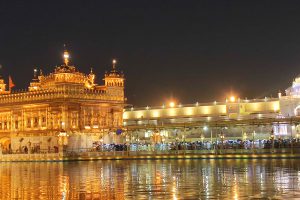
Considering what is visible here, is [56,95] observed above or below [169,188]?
above

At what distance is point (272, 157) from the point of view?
174 ft

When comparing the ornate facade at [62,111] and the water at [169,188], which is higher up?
the ornate facade at [62,111]

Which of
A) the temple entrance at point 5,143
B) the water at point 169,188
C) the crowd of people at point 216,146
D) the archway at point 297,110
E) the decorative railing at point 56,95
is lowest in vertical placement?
the water at point 169,188

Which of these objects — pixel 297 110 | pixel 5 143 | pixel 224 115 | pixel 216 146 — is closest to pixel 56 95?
pixel 5 143

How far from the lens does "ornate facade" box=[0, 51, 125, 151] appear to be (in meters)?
68.7

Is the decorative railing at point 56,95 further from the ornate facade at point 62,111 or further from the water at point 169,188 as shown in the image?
the water at point 169,188

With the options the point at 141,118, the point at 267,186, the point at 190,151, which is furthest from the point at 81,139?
the point at 267,186

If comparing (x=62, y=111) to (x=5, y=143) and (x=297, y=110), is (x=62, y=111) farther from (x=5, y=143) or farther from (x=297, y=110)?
(x=297, y=110)

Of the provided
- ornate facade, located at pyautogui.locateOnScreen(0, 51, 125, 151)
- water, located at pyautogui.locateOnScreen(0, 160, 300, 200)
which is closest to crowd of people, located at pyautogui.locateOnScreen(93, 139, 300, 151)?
ornate facade, located at pyautogui.locateOnScreen(0, 51, 125, 151)

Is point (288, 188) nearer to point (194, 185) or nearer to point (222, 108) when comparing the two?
point (194, 185)

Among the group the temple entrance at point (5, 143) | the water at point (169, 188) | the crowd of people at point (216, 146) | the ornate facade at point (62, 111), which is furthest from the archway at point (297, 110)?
the water at point (169, 188)

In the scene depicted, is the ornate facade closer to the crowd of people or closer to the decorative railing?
the decorative railing

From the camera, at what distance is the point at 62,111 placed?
6888 cm

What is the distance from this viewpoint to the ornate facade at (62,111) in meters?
68.7
